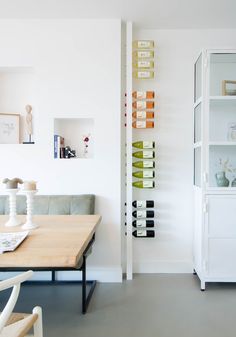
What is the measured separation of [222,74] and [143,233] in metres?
1.82

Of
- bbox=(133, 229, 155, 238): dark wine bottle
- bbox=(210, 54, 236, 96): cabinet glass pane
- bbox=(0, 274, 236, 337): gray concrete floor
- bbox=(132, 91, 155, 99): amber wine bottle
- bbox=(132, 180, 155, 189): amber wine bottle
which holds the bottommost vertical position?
bbox=(0, 274, 236, 337): gray concrete floor

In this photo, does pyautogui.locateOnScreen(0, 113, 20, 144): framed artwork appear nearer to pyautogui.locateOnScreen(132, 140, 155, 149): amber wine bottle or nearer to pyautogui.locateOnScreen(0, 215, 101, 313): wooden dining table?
pyautogui.locateOnScreen(0, 215, 101, 313): wooden dining table

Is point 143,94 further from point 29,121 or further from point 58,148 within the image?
point 29,121

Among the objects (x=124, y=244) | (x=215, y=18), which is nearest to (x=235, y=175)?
(x=124, y=244)

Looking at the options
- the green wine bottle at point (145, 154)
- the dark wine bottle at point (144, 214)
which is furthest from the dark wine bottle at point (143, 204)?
the green wine bottle at point (145, 154)

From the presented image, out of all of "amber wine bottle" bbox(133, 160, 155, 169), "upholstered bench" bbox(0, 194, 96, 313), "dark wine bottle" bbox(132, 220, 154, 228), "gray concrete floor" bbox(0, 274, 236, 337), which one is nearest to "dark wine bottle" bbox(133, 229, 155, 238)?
"dark wine bottle" bbox(132, 220, 154, 228)

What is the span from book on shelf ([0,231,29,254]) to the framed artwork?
1467 millimetres

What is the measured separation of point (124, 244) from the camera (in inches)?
113

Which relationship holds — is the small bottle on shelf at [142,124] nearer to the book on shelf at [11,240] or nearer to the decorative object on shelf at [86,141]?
the decorative object on shelf at [86,141]

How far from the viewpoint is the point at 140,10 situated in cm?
253

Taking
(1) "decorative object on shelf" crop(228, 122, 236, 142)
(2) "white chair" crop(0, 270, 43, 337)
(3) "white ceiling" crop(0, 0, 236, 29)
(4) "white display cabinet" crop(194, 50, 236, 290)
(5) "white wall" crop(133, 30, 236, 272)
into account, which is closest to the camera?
(2) "white chair" crop(0, 270, 43, 337)

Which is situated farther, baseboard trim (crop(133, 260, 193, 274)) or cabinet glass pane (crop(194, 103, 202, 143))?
baseboard trim (crop(133, 260, 193, 274))

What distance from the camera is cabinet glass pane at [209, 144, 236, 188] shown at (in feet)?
8.34

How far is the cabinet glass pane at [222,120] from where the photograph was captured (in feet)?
8.45
